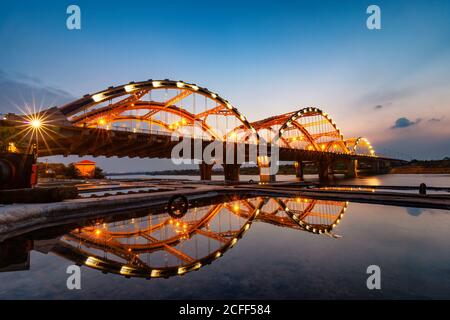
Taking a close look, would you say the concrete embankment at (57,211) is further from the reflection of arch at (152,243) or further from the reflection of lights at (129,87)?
the reflection of lights at (129,87)

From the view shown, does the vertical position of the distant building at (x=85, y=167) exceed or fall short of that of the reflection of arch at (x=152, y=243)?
it exceeds it

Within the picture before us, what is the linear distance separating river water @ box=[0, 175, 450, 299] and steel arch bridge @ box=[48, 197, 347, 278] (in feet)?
0.12

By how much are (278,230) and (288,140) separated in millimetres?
82379

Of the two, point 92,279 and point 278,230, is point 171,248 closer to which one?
point 92,279

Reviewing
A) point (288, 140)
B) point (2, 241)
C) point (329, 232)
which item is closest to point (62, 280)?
point (2, 241)

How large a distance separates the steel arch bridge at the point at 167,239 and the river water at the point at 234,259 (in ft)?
0.12

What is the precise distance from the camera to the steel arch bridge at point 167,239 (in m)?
6.85

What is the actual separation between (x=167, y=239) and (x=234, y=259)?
3457 millimetres

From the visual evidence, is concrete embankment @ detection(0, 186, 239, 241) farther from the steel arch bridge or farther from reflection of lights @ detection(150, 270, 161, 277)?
reflection of lights @ detection(150, 270, 161, 277)

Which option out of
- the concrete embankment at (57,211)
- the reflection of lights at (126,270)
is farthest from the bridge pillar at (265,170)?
the reflection of lights at (126,270)

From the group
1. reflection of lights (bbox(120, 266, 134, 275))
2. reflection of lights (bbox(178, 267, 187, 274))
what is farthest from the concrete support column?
reflection of lights (bbox(120, 266, 134, 275))

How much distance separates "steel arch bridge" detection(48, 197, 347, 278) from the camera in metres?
6.85

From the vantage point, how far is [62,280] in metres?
5.80

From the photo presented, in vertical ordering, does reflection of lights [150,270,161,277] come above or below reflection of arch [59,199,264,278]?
above
